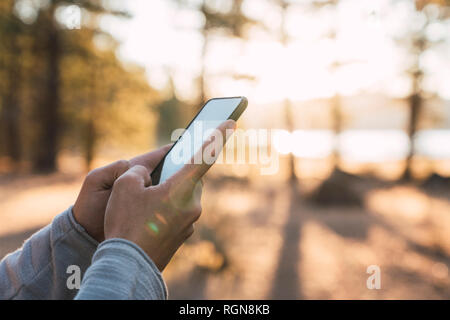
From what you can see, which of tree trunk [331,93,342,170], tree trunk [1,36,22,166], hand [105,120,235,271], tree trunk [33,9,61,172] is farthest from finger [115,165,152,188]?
tree trunk [331,93,342,170]

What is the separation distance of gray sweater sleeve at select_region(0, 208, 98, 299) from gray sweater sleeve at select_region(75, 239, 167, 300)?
1.30ft

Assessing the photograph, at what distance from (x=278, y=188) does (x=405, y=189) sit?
5654mm

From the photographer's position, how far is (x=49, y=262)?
1263 millimetres

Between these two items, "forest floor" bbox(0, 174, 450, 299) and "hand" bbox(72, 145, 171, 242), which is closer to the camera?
"hand" bbox(72, 145, 171, 242)

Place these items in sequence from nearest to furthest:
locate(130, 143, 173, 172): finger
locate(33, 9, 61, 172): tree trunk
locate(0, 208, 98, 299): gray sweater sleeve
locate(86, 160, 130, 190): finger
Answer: locate(0, 208, 98, 299): gray sweater sleeve < locate(86, 160, 130, 190): finger < locate(130, 143, 173, 172): finger < locate(33, 9, 61, 172): tree trunk

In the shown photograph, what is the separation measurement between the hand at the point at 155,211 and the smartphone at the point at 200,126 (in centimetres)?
32

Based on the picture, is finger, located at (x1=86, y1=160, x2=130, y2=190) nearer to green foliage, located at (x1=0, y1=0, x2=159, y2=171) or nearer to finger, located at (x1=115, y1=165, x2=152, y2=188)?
finger, located at (x1=115, y1=165, x2=152, y2=188)

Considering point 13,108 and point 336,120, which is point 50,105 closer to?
point 13,108

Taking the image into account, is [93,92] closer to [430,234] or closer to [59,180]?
[59,180]

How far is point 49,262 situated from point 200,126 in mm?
772

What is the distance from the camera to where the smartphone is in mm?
1389

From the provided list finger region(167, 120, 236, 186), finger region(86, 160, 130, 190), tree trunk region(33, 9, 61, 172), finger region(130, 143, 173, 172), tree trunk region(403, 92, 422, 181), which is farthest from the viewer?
tree trunk region(403, 92, 422, 181)
